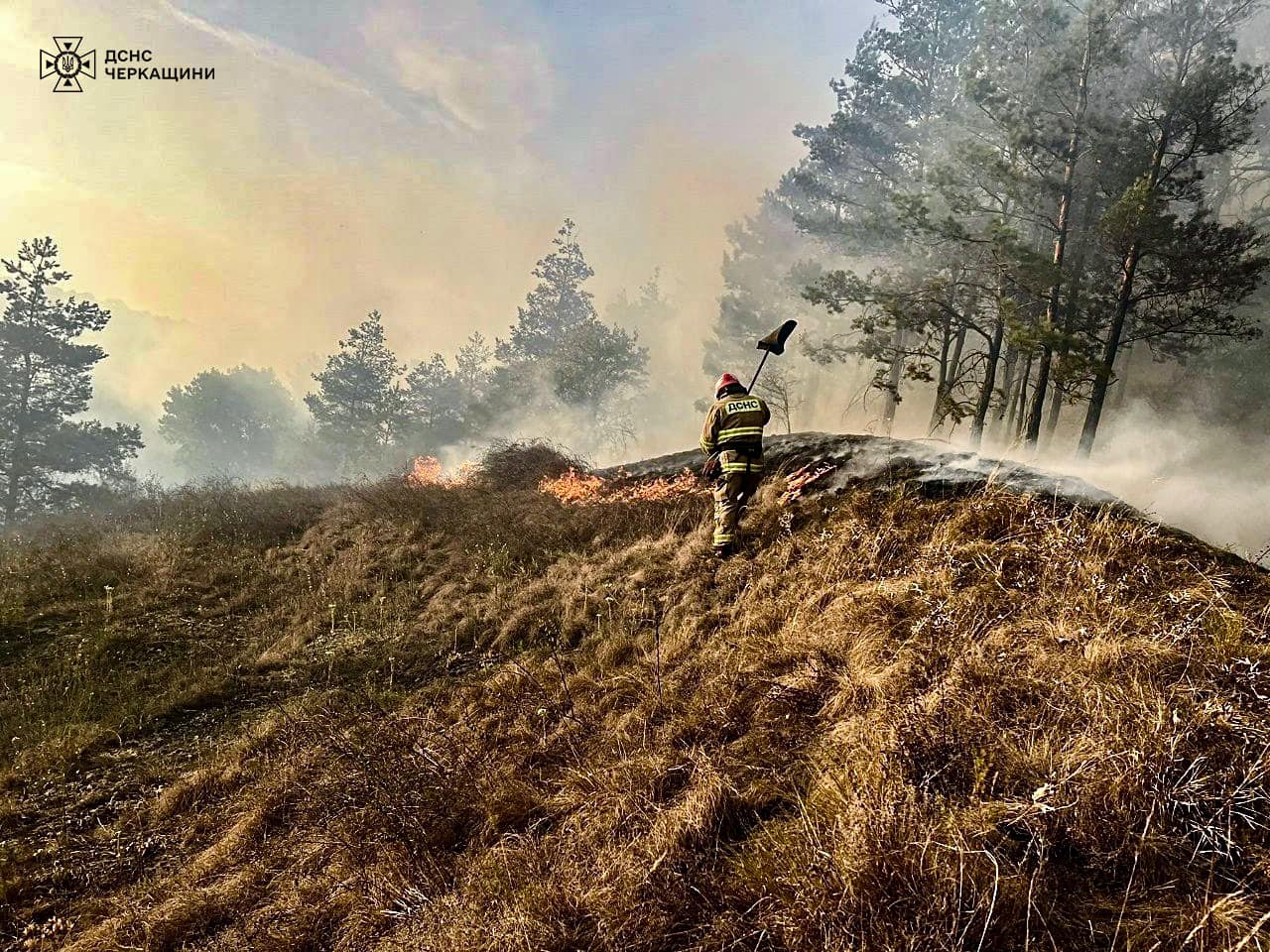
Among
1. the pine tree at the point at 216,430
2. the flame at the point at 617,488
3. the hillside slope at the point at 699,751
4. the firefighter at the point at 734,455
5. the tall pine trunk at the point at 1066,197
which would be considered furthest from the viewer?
the pine tree at the point at 216,430

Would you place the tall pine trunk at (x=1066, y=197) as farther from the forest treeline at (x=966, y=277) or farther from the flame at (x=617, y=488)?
the flame at (x=617, y=488)

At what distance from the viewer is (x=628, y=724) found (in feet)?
12.8

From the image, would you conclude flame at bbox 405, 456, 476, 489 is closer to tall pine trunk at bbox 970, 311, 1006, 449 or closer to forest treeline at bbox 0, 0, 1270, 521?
forest treeline at bbox 0, 0, 1270, 521

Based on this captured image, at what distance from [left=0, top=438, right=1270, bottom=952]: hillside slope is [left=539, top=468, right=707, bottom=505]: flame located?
82.6 inches

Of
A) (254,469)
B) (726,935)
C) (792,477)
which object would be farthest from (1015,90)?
(254,469)

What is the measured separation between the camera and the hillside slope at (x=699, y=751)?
2.06m

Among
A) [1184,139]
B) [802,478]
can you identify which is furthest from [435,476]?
[1184,139]

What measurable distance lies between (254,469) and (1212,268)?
69871 millimetres

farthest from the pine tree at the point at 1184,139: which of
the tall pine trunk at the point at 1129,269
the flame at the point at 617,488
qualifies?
the flame at the point at 617,488

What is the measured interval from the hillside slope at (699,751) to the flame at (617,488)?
2.10 m

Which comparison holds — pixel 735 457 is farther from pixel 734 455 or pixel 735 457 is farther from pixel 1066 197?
pixel 1066 197

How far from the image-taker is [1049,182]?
43.2ft

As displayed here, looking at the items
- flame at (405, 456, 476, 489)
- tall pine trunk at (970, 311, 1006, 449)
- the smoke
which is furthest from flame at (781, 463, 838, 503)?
flame at (405, 456, 476, 489)

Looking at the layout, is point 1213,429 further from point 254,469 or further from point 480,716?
point 254,469
